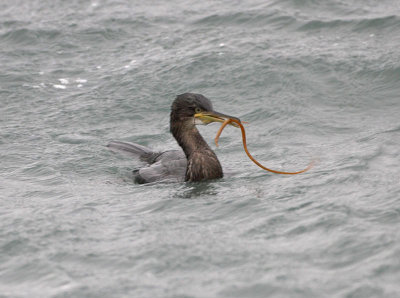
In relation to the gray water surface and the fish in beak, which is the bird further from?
the gray water surface

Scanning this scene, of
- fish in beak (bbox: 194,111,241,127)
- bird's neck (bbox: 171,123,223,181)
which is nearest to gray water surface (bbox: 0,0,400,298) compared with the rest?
bird's neck (bbox: 171,123,223,181)

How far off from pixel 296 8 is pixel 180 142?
599 cm

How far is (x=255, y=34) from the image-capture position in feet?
40.2

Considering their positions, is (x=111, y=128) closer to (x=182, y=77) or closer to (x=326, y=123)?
(x=182, y=77)

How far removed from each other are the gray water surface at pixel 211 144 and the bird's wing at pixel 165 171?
193 millimetres

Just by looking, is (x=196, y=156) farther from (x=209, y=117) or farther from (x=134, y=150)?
(x=134, y=150)

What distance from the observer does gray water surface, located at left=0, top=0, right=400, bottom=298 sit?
5418mm

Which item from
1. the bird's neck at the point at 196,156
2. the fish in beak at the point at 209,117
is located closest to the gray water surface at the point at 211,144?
the bird's neck at the point at 196,156

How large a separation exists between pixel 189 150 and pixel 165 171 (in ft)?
1.25

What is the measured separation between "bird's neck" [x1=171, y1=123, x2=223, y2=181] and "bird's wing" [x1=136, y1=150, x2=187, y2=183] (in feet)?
0.68

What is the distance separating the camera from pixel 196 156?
7906mm

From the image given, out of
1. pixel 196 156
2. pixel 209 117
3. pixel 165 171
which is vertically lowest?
pixel 165 171

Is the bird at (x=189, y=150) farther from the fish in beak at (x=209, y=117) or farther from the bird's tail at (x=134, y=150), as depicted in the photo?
the bird's tail at (x=134, y=150)

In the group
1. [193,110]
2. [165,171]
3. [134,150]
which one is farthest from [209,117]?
[134,150]
